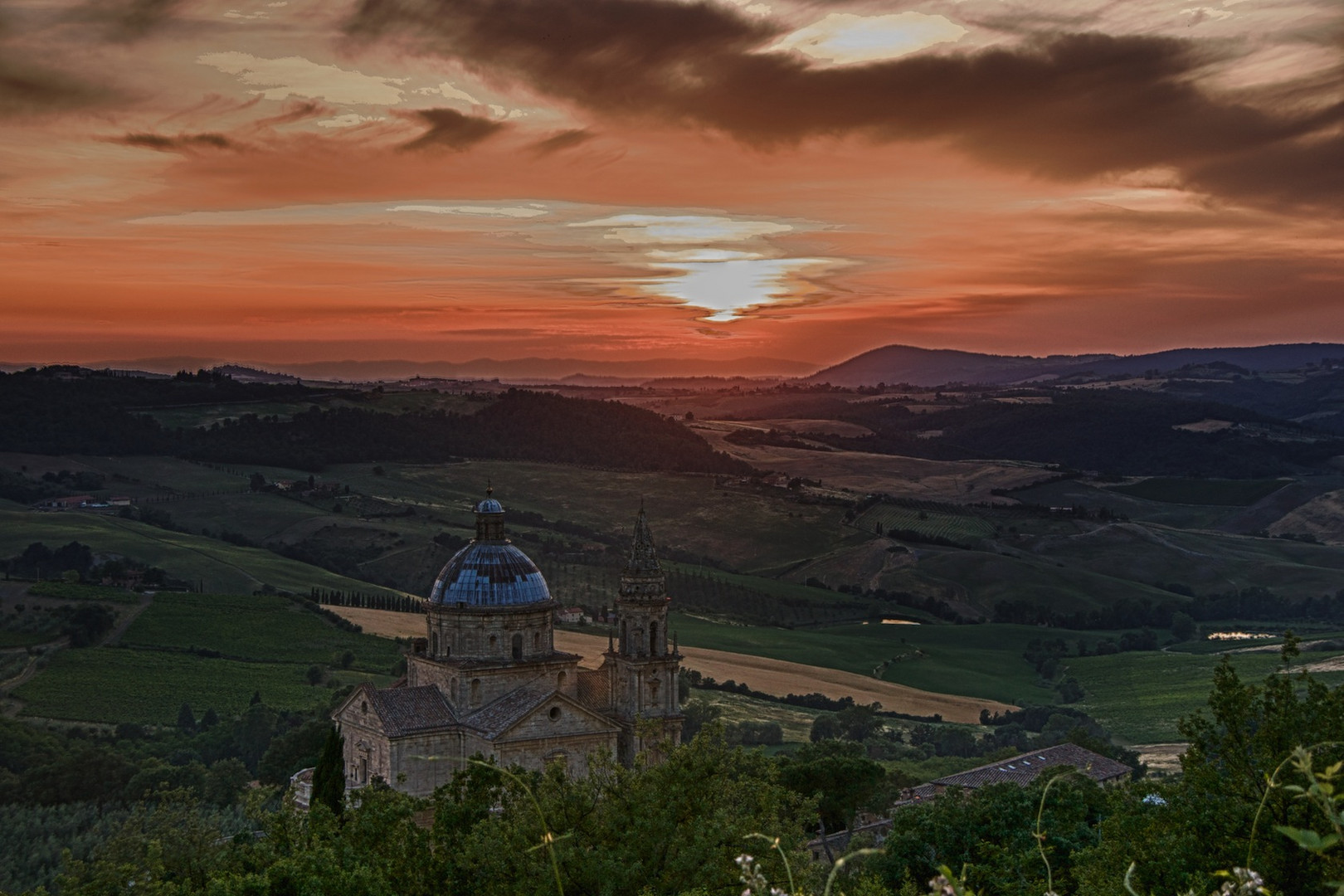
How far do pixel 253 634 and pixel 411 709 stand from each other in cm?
6762

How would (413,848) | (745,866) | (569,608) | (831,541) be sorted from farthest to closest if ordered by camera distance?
(831,541), (569,608), (413,848), (745,866)

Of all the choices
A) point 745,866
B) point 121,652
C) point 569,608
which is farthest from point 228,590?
point 745,866

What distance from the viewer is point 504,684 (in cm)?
6644

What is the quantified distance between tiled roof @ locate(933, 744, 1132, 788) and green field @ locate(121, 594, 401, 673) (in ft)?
193

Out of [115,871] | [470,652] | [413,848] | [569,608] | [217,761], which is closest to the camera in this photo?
[413,848]

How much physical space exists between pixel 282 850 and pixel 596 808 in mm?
8059

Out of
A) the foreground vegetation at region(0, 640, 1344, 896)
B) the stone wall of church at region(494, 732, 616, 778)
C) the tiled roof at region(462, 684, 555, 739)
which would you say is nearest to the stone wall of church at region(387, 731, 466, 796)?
the tiled roof at region(462, 684, 555, 739)

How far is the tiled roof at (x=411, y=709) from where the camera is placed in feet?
205

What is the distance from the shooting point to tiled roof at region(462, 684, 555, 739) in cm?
6212

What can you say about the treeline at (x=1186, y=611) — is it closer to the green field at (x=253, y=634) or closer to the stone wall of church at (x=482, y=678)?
the green field at (x=253, y=634)

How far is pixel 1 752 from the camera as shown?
89750 millimetres

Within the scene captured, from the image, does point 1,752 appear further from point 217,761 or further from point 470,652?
point 470,652

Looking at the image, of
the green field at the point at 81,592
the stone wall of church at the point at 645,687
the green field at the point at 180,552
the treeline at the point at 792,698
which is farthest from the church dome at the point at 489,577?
the green field at the point at 180,552

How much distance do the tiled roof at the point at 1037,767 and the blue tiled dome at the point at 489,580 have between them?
85.1 feet
